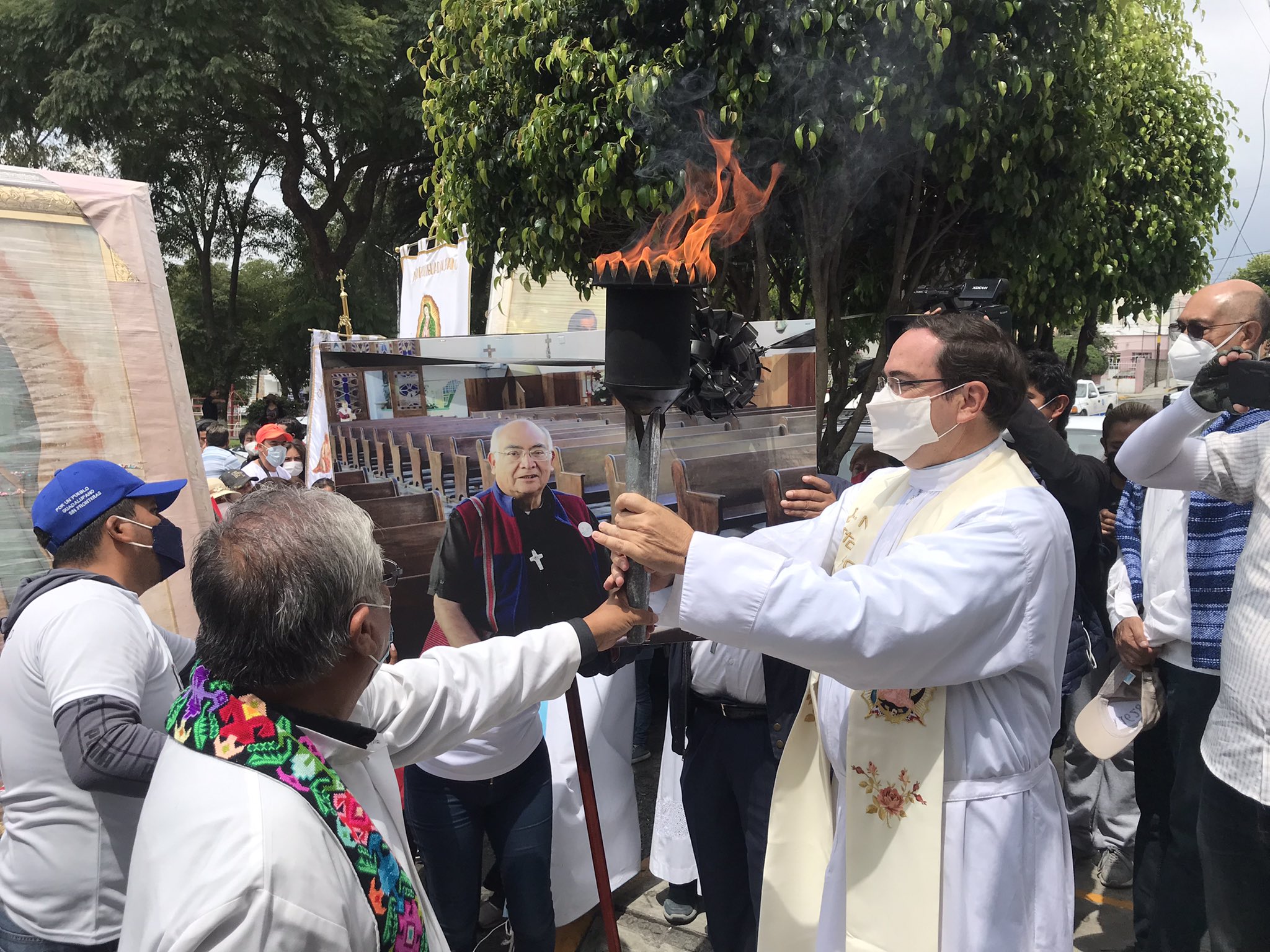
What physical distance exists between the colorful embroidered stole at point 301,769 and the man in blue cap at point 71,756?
31.4 inches

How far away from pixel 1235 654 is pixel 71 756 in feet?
9.26

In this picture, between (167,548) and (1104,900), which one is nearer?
(167,548)

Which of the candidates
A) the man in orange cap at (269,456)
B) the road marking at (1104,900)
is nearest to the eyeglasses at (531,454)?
the road marking at (1104,900)

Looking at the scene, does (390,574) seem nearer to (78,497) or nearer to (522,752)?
(78,497)

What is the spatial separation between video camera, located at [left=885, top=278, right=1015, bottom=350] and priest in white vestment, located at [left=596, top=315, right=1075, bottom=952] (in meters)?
0.31

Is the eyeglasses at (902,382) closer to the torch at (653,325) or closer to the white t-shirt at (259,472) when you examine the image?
the torch at (653,325)

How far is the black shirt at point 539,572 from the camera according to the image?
3379mm

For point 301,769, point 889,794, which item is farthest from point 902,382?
point 301,769

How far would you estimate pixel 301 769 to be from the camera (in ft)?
→ 4.24

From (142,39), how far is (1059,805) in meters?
18.8

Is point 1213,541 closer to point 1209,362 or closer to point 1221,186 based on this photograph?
point 1209,362

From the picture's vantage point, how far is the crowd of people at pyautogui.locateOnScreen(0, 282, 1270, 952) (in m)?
1.33

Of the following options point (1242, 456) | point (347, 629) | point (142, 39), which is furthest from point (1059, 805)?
point (142, 39)

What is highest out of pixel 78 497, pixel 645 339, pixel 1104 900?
pixel 645 339
